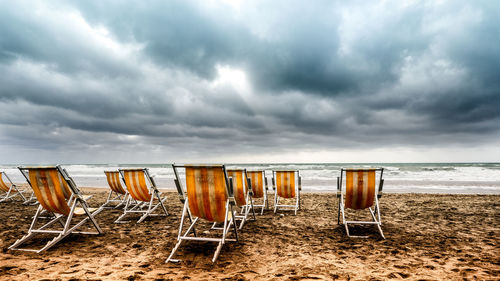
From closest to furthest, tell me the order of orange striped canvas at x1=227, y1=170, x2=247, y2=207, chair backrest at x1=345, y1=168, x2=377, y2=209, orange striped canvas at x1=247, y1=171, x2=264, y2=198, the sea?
chair backrest at x1=345, y1=168, x2=377, y2=209, orange striped canvas at x1=227, y1=170, x2=247, y2=207, orange striped canvas at x1=247, y1=171, x2=264, y2=198, the sea

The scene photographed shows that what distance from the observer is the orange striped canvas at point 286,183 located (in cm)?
645

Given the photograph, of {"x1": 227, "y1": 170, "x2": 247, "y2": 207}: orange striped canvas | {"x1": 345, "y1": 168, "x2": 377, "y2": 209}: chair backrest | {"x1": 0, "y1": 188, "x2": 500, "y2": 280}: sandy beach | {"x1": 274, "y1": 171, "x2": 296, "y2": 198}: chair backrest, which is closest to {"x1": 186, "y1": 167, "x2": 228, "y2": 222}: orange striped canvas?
{"x1": 0, "y1": 188, "x2": 500, "y2": 280}: sandy beach

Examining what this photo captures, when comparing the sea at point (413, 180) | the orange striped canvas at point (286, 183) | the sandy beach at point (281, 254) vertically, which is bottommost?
the sea at point (413, 180)

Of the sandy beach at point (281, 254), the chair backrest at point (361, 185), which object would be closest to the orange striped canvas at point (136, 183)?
the sandy beach at point (281, 254)

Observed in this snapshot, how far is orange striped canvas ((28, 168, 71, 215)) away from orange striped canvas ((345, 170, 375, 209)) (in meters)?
4.76

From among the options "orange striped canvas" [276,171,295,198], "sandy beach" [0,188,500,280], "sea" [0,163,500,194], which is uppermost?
"orange striped canvas" [276,171,295,198]

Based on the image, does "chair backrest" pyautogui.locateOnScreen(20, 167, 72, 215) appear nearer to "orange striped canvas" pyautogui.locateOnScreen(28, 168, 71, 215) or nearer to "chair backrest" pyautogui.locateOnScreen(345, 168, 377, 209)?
"orange striped canvas" pyautogui.locateOnScreen(28, 168, 71, 215)

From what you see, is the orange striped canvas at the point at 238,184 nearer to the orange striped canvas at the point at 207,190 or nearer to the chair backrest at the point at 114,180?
the orange striped canvas at the point at 207,190

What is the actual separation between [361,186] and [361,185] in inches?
0.7

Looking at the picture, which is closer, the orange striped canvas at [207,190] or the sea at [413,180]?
the orange striped canvas at [207,190]

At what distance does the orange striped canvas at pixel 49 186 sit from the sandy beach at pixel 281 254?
68cm

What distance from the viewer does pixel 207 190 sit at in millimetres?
3199

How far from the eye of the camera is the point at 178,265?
295 cm

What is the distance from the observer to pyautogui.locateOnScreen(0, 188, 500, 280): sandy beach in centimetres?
268
